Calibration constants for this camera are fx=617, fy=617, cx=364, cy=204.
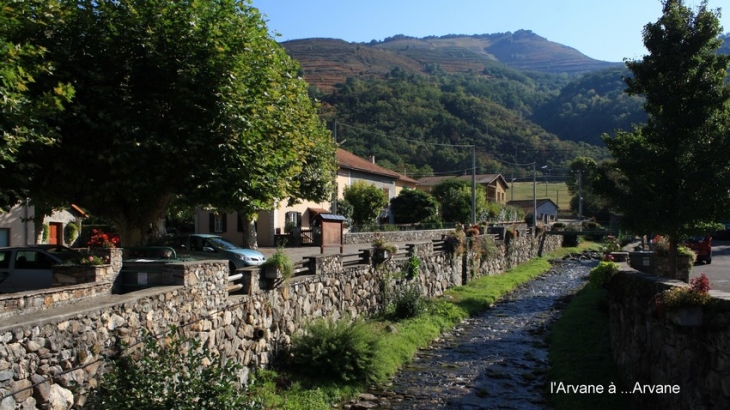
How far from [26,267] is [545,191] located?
106885 millimetres

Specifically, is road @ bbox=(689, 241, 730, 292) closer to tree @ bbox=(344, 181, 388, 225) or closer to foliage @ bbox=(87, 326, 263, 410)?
foliage @ bbox=(87, 326, 263, 410)

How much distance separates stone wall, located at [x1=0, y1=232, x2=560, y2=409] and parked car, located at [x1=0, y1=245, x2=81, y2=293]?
538 cm

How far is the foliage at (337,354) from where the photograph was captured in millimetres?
11984

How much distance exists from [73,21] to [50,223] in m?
20.1

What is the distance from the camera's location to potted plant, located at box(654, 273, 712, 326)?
6.81 meters

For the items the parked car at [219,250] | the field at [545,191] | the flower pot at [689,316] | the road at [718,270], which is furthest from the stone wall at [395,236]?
the field at [545,191]

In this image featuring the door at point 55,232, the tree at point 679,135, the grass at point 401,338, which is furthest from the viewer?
the door at point 55,232

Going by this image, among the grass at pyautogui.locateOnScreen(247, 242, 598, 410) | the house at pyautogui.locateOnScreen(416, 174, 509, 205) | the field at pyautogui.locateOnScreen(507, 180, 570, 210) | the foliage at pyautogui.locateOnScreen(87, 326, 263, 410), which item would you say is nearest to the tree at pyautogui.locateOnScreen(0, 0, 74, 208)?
the foliage at pyautogui.locateOnScreen(87, 326, 263, 410)

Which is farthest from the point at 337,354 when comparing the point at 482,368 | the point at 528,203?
the point at 528,203

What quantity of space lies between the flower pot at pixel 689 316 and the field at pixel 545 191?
96.8 m

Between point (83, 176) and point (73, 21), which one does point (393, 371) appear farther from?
point (73, 21)

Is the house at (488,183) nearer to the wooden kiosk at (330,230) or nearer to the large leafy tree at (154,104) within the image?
the wooden kiosk at (330,230)

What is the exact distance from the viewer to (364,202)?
44750 mm

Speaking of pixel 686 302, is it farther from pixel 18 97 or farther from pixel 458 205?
pixel 458 205
